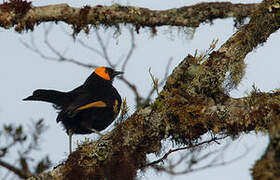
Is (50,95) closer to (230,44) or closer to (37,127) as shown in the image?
(37,127)

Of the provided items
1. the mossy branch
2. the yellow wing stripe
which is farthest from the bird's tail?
the mossy branch

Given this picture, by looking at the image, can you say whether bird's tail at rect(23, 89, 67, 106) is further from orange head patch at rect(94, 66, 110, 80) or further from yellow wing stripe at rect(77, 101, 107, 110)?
orange head patch at rect(94, 66, 110, 80)

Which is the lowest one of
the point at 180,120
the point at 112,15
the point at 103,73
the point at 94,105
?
the point at 94,105

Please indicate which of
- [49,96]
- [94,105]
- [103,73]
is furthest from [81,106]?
[103,73]

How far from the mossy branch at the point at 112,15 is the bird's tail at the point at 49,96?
2.52 ft

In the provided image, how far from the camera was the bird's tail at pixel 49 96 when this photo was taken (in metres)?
4.22

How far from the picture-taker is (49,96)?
14.0 feet

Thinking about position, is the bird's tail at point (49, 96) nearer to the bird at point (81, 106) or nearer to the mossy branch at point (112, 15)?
the bird at point (81, 106)

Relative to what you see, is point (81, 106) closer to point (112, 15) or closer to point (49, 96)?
point (49, 96)

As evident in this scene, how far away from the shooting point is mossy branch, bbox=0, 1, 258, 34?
3617 mm

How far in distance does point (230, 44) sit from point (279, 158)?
6.44 ft

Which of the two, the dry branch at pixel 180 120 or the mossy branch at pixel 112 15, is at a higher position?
the mossy branch at pixel 112 15

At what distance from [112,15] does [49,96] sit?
1.14 meters

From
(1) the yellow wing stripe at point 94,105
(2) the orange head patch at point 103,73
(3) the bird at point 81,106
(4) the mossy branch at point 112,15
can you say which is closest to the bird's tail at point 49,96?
(3) the bird at point 81,106
